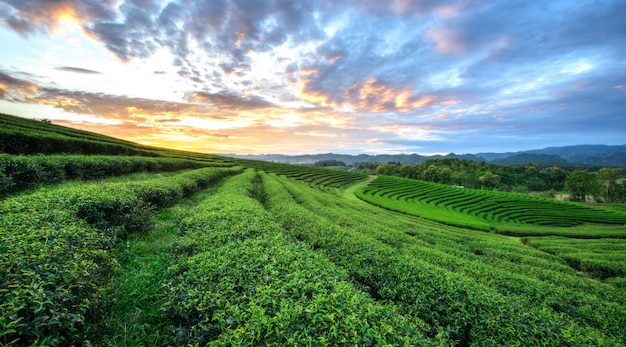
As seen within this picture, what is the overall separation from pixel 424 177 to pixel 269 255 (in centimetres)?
10302

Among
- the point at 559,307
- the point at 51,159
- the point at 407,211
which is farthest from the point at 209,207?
the point at 407,211

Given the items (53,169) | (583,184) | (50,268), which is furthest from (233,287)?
(583,184)

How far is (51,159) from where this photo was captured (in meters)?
11.2

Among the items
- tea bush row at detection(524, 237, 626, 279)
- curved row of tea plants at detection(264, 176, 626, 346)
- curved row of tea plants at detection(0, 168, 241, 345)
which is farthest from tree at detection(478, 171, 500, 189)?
curved row of tea plants at detection(0, 168, 241, 345)

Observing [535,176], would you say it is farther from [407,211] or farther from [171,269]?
[171,269]

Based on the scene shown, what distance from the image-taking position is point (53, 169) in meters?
10.9

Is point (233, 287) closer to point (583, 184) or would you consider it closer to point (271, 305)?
point (271, 305)

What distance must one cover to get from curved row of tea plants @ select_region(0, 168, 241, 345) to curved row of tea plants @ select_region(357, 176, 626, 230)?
30.1m

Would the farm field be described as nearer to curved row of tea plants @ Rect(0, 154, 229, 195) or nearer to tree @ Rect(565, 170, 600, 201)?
curved row of tea plants @ Rect(0, 154, 229, 195)

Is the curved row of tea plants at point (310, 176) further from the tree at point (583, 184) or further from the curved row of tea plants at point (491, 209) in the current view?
the tree at point (583, 184)

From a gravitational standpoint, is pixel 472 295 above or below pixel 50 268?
below

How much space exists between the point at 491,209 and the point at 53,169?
5704 cm

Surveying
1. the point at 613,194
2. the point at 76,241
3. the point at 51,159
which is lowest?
the point at 613,194

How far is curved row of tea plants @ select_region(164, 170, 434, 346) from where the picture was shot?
2.76m
